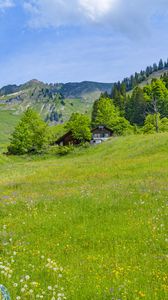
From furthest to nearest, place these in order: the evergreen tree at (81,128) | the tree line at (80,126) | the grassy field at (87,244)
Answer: the evergreen tree at (81,128) < the tree line at (80,126) < the grassy field at (87,244)

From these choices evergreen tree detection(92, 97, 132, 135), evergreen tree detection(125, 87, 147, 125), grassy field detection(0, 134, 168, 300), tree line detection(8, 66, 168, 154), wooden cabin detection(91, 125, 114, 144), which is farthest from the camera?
evergreen tree detection(125, 87, 147, 125)

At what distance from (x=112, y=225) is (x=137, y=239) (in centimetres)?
198

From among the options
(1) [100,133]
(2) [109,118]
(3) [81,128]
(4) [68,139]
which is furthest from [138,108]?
(3) [81,128]

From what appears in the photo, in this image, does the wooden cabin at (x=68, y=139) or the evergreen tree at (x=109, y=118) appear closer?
the evergreen tree at (x=109, y=118)

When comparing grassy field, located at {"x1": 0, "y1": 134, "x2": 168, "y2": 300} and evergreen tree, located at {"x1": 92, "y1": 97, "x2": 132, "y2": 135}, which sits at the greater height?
evergreen tree, located at {"x1": 92, "y1": 97, "x2": 132, "y2": 135}

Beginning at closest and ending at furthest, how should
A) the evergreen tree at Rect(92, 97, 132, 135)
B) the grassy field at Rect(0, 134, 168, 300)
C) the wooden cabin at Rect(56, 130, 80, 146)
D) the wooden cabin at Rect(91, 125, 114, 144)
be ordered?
the grassy field at Rect(0, 134, 168, 300) → the evergreen tree at Rect(92, 97, 132, 135) → the wooden cabin at Rect(91, 125, 114, 144) → the wooden cabin at Rect(56, 130, 80, 146)

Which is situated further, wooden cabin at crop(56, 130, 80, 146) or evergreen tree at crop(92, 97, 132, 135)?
wooden cabin at crop(56, 130, 80, 146)

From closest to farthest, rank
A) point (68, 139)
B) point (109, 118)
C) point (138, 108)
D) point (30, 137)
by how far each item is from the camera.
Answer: point (30, 137) < point (68, 139) < point (109, 118) < point (138, 108)

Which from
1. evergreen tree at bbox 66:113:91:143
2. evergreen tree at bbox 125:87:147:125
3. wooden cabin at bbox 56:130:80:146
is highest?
evergreen tree at bbox 125:87:147:125

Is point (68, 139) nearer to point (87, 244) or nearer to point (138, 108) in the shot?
point (138, 108)

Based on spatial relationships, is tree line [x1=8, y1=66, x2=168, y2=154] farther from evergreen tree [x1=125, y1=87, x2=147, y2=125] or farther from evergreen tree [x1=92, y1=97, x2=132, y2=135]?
evergreen tree [x1=125, y1=87, x2=147, y2=125]

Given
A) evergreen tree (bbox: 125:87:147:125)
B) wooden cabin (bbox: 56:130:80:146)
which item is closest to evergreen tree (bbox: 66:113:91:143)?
wooden cabin (bbox: 56:130:80:146)

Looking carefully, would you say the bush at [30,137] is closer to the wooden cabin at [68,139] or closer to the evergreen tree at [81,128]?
the evergreen tree at [81,128]

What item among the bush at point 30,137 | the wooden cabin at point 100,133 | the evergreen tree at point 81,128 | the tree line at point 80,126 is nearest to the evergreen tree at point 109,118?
the tree line at point 80,126
